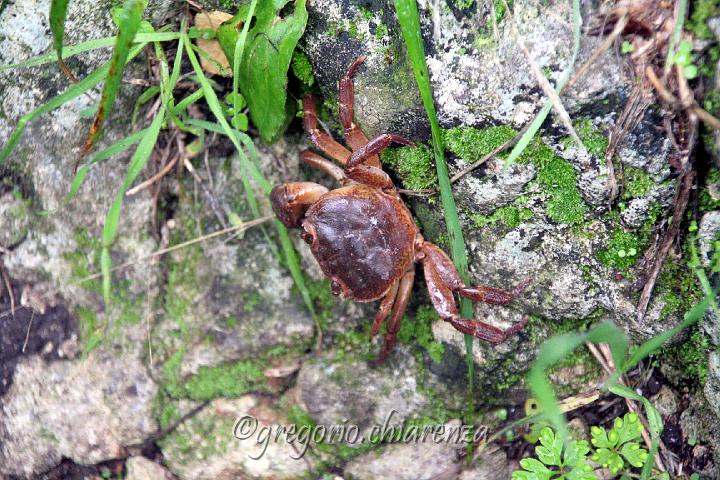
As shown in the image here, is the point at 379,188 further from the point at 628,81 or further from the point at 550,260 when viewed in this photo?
the point at 628,81

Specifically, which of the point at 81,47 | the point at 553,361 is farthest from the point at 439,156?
the point at 81,47

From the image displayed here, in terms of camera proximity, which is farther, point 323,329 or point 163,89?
point 323,329

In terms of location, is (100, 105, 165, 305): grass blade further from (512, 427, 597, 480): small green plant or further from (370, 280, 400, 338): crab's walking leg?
(512, 427, 597, 480): small green plant

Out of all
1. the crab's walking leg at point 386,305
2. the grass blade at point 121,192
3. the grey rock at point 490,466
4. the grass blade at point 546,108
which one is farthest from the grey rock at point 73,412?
the grass blade at point 546,108

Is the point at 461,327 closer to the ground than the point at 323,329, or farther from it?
closer to the ground

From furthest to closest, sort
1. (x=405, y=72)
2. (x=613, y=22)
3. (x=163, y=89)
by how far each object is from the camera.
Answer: (x=163, y=89), (x=405, y=72), (x=613, y=22)

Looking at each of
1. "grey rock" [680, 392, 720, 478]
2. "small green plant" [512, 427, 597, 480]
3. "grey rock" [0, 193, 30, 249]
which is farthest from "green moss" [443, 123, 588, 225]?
"grey rock" [0, 193, 30, 249]

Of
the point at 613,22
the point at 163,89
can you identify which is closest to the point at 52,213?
the point at 163,89

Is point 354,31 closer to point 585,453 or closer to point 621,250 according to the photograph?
point 621,250

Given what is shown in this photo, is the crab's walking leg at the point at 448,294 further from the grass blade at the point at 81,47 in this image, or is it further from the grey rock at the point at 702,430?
the grass blade at the point at 81,47
